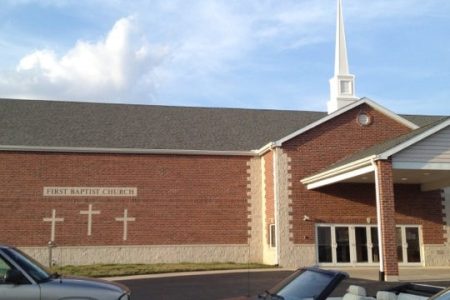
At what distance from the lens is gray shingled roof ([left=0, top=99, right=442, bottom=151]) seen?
83.9ft

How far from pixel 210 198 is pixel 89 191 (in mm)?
5358

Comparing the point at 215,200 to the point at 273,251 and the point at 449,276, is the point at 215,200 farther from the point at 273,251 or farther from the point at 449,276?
the point at 449,276

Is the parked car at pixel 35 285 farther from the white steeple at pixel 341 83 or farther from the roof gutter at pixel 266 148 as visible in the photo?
the white steeple at pixel 341 83

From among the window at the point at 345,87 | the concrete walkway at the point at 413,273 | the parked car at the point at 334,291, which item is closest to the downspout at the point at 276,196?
the concrete walkway at the point at 413,273

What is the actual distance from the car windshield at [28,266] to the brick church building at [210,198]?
52.0 feet

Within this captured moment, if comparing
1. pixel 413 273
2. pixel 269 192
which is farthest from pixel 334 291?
pixel 269 192

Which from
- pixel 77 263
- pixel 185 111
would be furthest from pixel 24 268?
pixel 185 111

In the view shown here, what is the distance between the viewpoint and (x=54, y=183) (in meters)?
24.3

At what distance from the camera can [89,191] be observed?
2445cm

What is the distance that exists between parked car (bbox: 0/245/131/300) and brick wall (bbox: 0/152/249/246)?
16.4 m

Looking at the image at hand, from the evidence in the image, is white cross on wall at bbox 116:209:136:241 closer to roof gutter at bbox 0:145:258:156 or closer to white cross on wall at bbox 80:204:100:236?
white cross on wall at bbox 80:204:100:236

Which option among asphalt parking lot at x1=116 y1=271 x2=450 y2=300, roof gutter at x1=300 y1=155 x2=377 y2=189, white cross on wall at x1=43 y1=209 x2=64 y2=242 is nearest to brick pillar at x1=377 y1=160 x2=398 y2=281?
roof gutter at x1=300 y1=155 x2=377 y2=189

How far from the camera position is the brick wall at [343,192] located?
24000 mm

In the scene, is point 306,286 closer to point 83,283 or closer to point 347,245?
point 83,283
